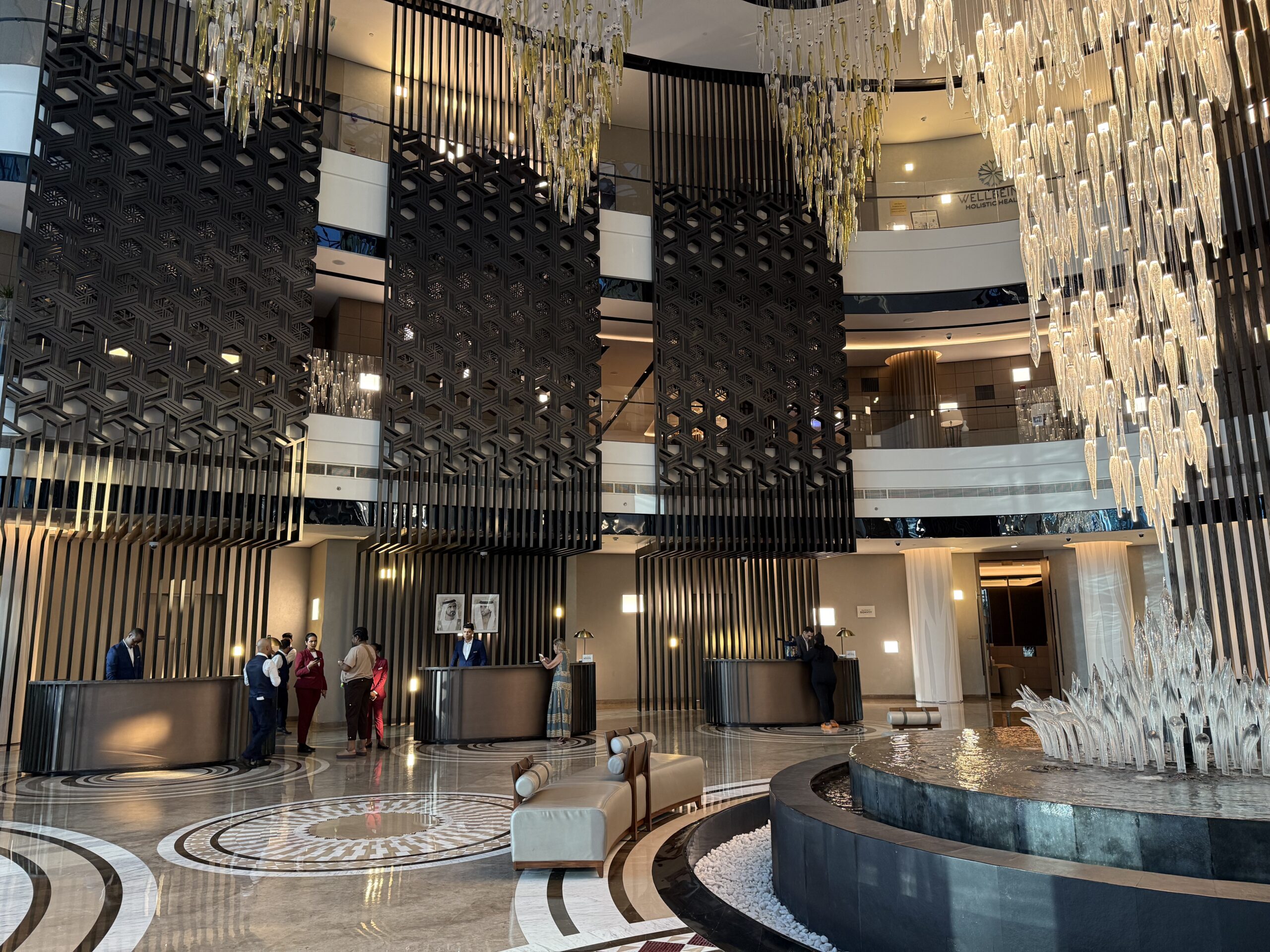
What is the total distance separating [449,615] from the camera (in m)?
13.4

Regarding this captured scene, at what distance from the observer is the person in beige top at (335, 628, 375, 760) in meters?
9.98

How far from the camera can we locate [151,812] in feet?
22.2

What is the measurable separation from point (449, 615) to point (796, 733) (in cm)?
529

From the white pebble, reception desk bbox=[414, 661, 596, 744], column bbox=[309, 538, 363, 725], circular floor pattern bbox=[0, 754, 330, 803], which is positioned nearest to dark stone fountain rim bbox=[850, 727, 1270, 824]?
the white pebble

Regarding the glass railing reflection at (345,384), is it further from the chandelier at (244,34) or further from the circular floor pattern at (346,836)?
the circular floor pattern at (346,836)

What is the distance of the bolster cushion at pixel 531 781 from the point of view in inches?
207

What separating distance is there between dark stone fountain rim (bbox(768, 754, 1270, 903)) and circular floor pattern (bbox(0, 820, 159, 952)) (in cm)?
Answer: 317

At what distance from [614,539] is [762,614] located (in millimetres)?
2786

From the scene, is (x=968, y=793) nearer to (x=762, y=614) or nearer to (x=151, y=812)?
(x=151, y=812)

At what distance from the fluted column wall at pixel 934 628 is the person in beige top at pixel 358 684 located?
10076mm

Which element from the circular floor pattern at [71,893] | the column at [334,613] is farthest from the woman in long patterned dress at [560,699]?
the circular floor pattern at [71,893]

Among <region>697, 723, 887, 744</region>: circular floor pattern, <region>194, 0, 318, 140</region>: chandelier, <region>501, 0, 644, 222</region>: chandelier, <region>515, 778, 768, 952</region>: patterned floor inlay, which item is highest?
<region>501, 0, 644, 222</region>: chandelier

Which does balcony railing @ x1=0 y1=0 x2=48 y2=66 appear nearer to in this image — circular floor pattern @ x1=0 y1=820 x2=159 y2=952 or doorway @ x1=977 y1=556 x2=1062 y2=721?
circular floor pattern @ x1=0 y1=820 x2=159 y2=952

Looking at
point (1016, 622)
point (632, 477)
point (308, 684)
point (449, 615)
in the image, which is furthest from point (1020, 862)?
point (1016, 622)
